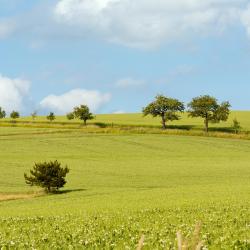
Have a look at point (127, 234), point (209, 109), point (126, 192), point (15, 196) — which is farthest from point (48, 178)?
point (209, 109)

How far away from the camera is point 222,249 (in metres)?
11.7

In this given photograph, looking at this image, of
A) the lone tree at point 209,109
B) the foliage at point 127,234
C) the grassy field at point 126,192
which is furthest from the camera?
the lone tree at point 209,109

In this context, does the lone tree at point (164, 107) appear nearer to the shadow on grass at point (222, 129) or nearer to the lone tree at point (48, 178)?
the shadow on grass at point (222, 129)

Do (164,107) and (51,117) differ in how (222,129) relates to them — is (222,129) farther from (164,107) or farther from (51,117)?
(51,117)

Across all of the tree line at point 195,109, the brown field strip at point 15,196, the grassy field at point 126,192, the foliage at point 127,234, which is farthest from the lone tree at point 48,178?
the tree line at point 195,109

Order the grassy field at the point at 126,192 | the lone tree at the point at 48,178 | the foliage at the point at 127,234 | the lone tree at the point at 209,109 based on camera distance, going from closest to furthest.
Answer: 1. the foliage at the point at 127,234
2. the grassy field at the point at 126,192
3. the lone tree at the point at 48,178
4. the lone tree at the point at 209,109

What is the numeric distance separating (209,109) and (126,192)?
10266 cm

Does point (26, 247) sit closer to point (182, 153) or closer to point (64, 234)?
point (64, 234)

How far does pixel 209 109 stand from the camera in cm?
14350

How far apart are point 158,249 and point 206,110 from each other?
5239 inches

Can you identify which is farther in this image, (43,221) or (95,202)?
(95,202)

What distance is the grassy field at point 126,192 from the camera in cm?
1494

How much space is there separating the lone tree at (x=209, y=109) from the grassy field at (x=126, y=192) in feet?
103

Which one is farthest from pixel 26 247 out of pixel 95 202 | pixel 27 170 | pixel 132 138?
pixel 132 138
